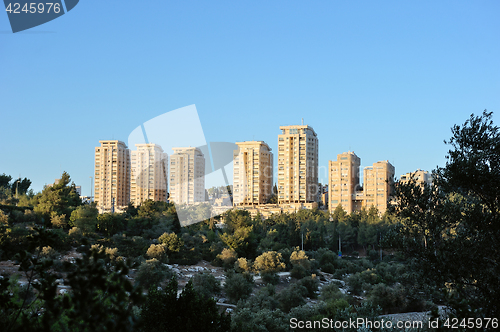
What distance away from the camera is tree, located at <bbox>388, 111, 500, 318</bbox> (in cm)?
765

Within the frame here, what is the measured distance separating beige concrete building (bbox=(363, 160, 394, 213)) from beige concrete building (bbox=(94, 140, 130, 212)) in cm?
3953

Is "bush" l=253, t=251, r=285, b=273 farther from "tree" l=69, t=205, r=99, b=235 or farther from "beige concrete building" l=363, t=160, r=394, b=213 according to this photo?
"beige concrete building" l=363, t=160, r=394, b=213

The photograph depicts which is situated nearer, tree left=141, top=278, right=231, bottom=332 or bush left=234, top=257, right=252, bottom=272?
tree left=141, top=278, right=231, bottom=332

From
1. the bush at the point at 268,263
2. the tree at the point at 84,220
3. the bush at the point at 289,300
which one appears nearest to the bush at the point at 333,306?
the bush at the point at 289,300

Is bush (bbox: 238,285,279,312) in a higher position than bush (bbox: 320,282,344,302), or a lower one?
higher

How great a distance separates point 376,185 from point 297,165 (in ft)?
41.4

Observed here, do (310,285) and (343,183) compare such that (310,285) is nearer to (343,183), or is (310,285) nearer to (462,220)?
(462,220)

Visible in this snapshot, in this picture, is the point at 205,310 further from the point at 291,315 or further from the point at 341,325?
the point at 291,315

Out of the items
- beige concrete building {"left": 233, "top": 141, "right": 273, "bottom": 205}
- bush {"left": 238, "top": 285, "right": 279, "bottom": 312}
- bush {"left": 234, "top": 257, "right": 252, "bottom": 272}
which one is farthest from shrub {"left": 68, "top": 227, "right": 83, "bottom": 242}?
beige concrete building {"left": 233, "top": 141, "right": 273, "bottom": 205}

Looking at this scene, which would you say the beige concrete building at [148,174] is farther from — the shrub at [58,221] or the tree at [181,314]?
the tree at [181,314]

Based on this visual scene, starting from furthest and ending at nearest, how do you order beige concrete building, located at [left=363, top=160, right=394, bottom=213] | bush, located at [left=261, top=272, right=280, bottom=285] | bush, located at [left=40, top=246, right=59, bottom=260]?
beige concrete building, located at [left=363, top=160, right=394, bottom=213] < bush, located at [left=261, top=272, right=280, bottom=285] < bush, located at [left=40, top=246, right=59, bottom=260]

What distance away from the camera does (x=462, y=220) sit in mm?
8602

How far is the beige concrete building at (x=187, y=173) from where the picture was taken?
65.0 m

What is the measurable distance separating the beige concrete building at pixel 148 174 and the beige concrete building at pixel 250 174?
481 inches
